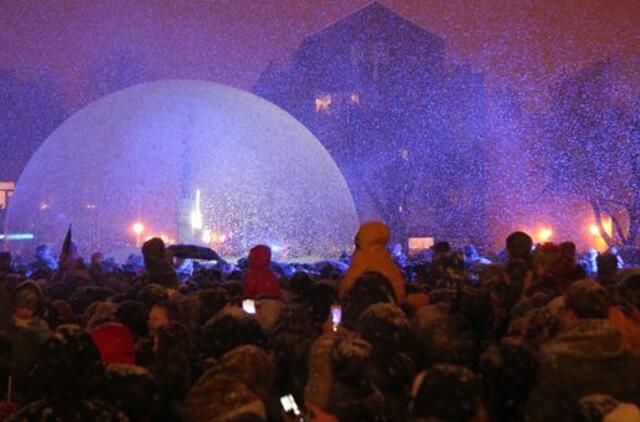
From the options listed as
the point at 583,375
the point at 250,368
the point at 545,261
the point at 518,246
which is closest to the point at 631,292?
the point at 545,261

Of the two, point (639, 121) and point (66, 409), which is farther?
point (639, 121)

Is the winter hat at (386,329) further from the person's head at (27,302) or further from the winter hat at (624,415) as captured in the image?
the person's head at (27,302)

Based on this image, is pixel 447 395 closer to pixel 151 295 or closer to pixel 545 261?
pixel 151 295

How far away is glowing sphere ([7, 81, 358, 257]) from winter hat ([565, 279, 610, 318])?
18.6m

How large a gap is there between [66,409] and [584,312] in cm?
240

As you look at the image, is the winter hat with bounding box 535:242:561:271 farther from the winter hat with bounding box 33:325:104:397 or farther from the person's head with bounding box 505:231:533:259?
the winter hat with bounding box 33:325:104:397

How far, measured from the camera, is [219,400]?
300 cm

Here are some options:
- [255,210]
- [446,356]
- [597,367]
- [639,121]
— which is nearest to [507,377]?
[597,367]

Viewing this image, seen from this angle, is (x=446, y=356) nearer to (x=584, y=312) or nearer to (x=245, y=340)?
(x=584, y=312)

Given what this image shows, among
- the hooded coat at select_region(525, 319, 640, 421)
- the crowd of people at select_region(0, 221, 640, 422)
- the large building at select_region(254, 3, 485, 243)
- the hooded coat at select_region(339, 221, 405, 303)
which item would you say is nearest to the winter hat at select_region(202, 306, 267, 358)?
the crowd of people at select_region(0, 221, 640, 422)

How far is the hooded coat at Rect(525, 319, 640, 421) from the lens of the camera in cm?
331

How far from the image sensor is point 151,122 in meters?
23.7

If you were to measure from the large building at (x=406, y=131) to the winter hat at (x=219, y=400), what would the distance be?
92.8 ft

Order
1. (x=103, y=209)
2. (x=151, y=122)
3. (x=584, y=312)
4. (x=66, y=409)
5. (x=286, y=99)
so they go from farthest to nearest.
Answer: (x=286, y=99) < (x=151, y=122) < (x=103, y=209) < (x=584, y=312) < (x=66, y=409)
